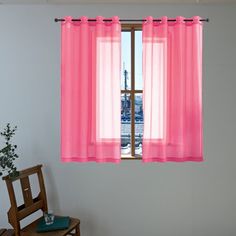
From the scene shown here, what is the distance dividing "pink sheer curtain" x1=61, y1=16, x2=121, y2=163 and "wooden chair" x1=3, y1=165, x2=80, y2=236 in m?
0.34

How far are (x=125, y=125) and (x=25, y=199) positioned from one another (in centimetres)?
113

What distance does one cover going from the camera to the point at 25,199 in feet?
7.39

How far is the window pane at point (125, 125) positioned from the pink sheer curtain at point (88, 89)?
0.21 metres

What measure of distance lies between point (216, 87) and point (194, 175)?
34.4 inches

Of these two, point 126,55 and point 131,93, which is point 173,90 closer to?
point 131,93

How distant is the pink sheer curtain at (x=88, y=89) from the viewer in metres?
2.41

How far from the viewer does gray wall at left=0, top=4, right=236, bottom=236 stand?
99.8 inches

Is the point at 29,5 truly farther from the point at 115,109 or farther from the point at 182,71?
the point at 182,71

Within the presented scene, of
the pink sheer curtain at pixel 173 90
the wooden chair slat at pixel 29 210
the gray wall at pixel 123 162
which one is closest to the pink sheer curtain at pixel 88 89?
the gray wall at pixel 123 162

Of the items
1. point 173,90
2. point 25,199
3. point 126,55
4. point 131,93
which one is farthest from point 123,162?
point 126,55

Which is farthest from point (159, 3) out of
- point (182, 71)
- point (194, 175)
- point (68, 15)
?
point (194, 175)

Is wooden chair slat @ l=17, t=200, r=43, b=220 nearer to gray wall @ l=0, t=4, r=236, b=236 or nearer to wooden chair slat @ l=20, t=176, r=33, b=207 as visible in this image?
wooden chair slat @ l=20, t=176, r=33, b=207

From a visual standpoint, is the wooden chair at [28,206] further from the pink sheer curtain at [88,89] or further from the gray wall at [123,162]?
the pink sheer curtain at [88,89]

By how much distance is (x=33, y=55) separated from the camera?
254cm
